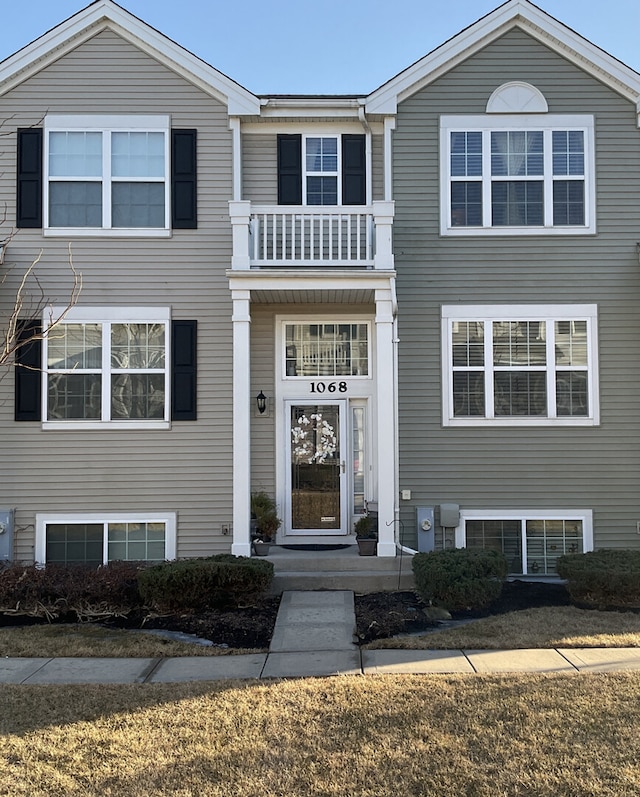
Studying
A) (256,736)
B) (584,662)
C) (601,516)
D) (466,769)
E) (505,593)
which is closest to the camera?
(466,769)

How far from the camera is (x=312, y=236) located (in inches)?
395

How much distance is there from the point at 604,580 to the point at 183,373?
20.8 ft

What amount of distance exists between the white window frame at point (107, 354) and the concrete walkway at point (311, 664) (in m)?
4.24

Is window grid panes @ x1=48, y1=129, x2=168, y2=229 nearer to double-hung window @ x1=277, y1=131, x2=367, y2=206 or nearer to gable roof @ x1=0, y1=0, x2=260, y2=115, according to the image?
gable roof @ x1=0, y1=0, x2=260, y2=115

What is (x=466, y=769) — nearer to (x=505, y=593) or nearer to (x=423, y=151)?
(x=505, y=593)

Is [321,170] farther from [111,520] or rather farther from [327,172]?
[111,520]

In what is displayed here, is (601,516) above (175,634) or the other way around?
above

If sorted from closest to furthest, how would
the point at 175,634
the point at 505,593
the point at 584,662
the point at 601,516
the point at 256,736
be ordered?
1. the point at 256,736
2. the point at 584,662
3. the point at 175,634
4. the point at 505,593
5. the point at 601,516

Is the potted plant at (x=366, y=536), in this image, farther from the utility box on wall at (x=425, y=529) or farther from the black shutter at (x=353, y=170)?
the black shutter at (x=353, y=170)

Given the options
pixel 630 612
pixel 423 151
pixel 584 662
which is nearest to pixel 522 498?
pixel 630 612

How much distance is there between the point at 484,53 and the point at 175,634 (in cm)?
950

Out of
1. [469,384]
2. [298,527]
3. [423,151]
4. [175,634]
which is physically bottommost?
[175,634]

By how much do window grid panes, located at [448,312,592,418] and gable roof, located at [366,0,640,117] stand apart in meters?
3.58

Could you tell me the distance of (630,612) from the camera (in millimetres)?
8000
